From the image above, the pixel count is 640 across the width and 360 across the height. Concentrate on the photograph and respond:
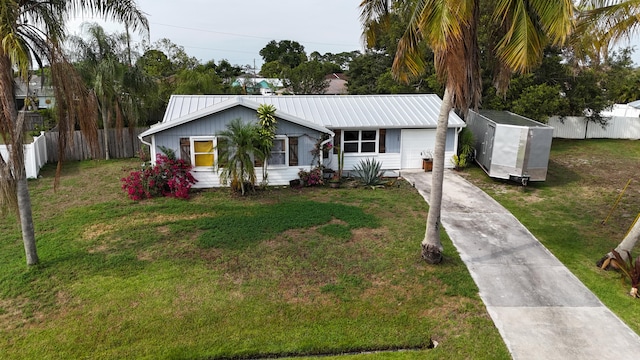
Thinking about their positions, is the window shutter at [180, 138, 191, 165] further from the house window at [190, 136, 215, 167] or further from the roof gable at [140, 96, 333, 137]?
the roof gable at [140, 96, 333, 137]

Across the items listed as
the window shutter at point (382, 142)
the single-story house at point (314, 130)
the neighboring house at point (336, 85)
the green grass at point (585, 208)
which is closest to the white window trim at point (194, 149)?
the single-story house at point (314, 130)

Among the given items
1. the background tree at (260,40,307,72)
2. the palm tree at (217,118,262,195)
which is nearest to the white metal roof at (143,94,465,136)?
the palm tree at (217,118,262,195)

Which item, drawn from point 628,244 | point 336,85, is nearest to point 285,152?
point 628,244

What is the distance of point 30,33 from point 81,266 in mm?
4687

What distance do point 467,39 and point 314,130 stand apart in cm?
828

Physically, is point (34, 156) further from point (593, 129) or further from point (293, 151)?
point (593, 129)

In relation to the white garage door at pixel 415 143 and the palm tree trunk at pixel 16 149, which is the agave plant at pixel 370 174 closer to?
the white garage door at pixel 415 143

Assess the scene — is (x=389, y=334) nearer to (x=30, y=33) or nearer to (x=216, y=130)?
(x=30, y=33)

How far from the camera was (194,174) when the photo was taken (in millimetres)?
15547

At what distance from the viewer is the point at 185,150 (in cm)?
1540

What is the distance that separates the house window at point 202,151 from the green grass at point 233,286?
7.57 ft

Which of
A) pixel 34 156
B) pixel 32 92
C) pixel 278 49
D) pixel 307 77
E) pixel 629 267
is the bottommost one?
pixel 629 267

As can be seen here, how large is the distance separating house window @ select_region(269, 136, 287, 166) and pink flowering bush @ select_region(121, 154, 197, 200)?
2936mm

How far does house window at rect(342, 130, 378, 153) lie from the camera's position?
57.5 ft
